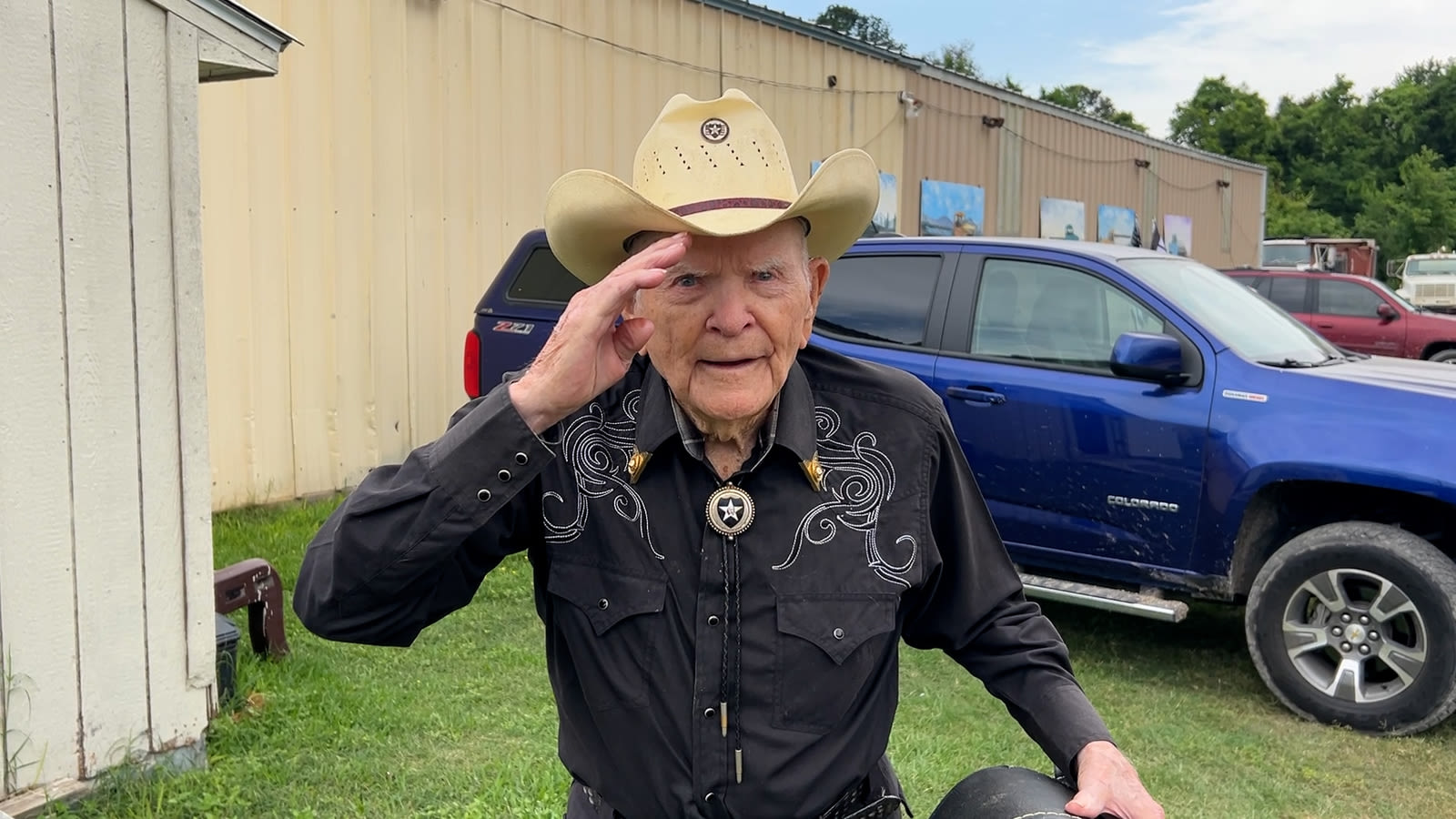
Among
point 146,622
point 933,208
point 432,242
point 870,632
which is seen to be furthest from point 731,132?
point 933,208

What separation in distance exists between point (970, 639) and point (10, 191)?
2.63 m

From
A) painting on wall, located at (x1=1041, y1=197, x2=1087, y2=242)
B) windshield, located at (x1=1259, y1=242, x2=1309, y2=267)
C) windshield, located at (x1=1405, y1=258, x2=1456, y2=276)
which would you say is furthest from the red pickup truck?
windshield, located at (x1=1259, y1=242, x2=1309, y2=267)

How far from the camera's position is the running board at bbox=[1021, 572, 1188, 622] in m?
4.70

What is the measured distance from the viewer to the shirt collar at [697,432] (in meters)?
1.90

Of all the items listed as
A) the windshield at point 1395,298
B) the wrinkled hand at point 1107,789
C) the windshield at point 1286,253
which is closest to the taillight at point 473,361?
the wrinkled hand at point 1107,789

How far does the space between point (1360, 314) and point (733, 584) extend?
16.7m

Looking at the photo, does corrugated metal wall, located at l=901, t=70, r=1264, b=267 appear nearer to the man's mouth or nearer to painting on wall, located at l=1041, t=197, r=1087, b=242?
painting on wall, located at l=1041, t=197, r=1087, b=242

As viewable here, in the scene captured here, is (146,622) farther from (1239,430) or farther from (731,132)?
(1239,430)

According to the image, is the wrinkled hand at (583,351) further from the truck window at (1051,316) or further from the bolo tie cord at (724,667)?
the truck window at (1051,316)

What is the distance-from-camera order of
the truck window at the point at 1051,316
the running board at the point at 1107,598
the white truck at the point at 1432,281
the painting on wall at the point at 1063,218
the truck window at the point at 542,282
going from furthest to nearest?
the white truck at the point at 1432,281
the painting on wall at the point at 1063,218
the truck window at the point at 542,282
the truck window at the point at 1051,316
the running board at the point at 1107,598

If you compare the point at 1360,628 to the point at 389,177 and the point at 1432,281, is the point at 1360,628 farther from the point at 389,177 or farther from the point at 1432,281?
the point at 1432,281

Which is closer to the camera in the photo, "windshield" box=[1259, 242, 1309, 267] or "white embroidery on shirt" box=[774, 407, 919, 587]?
"white embroidery on shirt" box=[774, 407, 919, 587]

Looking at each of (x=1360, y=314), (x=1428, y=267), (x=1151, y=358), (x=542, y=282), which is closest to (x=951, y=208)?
(x=1360, y=314)

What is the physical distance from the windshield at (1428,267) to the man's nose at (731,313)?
2731cm
